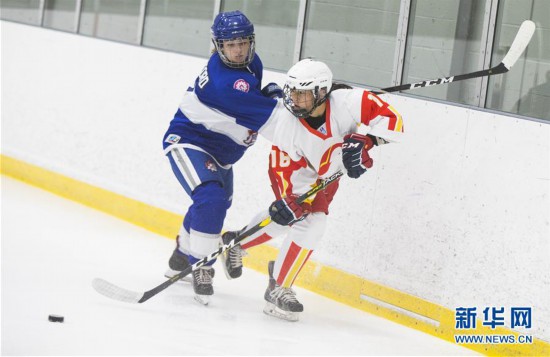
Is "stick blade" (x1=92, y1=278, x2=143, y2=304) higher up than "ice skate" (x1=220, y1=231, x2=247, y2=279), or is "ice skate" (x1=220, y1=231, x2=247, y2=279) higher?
"ice skate" (x1=220, y1=231, x2=247, y2=279)

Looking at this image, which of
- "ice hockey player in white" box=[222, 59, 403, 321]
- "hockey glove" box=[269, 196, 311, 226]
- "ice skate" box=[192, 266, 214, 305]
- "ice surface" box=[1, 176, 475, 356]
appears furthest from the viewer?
"ice skate" box=[192, 266, 214, 305]

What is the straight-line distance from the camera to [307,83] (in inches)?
133

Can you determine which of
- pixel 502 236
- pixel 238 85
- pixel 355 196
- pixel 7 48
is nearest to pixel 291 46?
pixel 355 196

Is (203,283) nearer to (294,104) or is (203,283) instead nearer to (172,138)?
(172,138)

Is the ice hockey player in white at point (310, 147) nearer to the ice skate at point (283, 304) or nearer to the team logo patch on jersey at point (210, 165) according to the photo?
the ice skate at point (283, 304)

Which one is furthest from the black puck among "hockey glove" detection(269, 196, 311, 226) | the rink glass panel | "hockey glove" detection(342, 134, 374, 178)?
the rink glass panel

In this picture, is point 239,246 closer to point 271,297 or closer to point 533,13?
point 271,297

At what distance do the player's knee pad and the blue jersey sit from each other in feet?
0.67

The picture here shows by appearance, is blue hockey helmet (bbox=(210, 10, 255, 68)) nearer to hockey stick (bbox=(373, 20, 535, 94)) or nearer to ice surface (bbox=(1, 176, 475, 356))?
hockey stick (bbox=(373, 20, 535, 94))

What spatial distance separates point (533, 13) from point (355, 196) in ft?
3.42

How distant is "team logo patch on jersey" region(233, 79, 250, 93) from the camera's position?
3.57 m

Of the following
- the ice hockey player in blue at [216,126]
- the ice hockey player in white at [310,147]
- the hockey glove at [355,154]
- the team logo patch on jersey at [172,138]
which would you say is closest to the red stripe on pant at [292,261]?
the ice hockey player in white at [310,147]

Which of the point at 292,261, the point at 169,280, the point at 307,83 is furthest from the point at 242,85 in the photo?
the point at 169,280

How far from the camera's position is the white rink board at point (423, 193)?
3.48 metres
